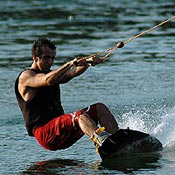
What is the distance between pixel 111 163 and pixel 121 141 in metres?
0.27

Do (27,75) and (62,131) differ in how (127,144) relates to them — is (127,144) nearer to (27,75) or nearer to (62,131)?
(62,131)

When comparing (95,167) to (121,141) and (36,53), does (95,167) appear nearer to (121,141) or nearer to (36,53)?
(121,141)

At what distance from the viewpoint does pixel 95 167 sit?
898 cm

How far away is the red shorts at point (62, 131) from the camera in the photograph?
30.2ft

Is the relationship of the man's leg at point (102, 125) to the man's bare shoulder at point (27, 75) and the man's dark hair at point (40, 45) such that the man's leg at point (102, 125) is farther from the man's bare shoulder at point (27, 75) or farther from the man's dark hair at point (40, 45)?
the man's dark hair at point (40, 45)

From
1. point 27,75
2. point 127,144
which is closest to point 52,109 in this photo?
point 27,75

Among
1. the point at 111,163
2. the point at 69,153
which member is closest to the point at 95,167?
the point at 111,163

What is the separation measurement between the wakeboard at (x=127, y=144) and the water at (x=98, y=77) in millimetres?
94

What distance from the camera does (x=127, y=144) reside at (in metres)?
9.29

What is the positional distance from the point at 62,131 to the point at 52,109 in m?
0.33

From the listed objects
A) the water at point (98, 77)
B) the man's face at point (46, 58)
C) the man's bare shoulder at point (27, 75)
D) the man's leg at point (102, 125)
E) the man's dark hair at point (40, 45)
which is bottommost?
the water at point (98, 77)

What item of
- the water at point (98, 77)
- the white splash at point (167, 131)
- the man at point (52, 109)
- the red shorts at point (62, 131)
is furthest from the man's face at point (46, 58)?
the white splash at point (167, 131)

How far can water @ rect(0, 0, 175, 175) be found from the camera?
9289 mm

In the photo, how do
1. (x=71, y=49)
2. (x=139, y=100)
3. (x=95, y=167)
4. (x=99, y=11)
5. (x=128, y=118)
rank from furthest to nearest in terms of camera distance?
(x=99, y=11) < (x=71, y=49) < (x=139, y=100) < (x=128, y=118) < (x=95, y=167)
